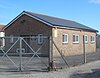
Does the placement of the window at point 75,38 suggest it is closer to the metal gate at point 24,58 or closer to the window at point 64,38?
the window at point 64,38

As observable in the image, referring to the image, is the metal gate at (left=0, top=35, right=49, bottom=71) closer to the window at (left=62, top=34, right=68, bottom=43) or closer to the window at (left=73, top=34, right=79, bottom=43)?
the window at (left=62, top=34, right=68, bottom=43)

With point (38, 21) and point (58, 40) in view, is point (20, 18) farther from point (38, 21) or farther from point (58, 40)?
point (58, 40)

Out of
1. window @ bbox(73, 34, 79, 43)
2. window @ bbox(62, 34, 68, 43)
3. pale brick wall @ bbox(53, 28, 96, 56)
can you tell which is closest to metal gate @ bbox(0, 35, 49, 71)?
pale brick wall @ bbox(53, 28, 96, 56)

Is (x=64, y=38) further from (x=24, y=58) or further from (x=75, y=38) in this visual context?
(x=24, y=58)

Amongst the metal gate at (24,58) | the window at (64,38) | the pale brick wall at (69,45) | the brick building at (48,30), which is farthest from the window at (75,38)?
the metal gate at (24,58)

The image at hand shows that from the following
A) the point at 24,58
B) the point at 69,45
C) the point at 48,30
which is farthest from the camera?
the point at 69,45

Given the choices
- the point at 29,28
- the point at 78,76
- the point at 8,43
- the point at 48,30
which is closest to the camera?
the point at 78,76

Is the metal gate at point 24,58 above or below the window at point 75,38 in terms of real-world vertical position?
below

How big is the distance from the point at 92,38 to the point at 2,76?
1169 inches

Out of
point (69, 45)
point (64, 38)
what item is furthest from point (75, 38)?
point (64, 38)

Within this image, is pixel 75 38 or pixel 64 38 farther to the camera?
pixel 75 38

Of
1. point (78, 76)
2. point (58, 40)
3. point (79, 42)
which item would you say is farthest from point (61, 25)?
point (78, 76)

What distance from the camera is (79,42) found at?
36219 mm

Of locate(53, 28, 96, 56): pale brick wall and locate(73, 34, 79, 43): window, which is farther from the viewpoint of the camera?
locate(73, 34, 79, 43): window
